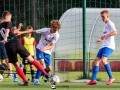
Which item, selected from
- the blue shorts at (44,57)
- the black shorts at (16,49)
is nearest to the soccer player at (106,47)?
A: the blue shorts at (44,57)

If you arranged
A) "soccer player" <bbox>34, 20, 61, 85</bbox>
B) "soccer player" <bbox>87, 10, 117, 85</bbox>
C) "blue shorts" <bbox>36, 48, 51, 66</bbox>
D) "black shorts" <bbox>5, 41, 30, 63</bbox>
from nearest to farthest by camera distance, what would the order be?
"black shorts" <bbox>5, 41, 30, 63</bbox>
"soccer player" <bbox>87, 10, 117, 85</bbox>
"soccer player" <bbox>34, 20, 61, 85</bbox>
"blue shorts" <bbox>36, 48, 51, 66</bbox>

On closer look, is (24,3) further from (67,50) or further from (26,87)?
(26,87)

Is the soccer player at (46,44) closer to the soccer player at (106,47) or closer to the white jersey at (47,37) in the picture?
the white jersey at (47,37)

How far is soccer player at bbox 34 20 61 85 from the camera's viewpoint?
46.8ft

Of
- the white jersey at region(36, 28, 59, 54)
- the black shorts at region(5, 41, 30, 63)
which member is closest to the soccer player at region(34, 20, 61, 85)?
the white jersey at region(36, 28, 59, 54)

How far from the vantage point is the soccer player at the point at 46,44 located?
14.3 metres

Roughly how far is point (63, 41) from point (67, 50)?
0.92 feet

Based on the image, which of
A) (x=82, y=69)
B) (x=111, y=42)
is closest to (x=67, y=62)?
(x=82, y=69)

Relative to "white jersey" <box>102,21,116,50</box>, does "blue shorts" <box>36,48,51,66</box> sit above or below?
below

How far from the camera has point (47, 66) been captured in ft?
48.7

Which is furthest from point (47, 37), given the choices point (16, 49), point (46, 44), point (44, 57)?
point (16, 49)

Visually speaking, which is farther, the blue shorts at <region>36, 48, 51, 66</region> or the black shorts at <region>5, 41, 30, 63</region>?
the blue shorts at <region>36, 48, 51, 66</region>

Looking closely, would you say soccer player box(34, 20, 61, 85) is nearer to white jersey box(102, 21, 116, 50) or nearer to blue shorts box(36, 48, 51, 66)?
blue shorts box(36, 48, 51, 66)

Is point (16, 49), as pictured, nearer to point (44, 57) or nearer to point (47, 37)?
point (47, 37)
